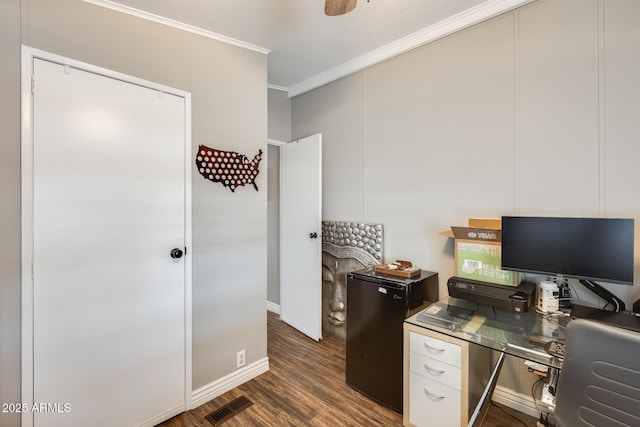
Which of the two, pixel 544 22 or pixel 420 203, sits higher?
pixel 544 22

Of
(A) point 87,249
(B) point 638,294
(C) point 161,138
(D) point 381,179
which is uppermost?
(C) point 161,138

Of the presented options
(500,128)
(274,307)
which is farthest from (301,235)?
(500,128)

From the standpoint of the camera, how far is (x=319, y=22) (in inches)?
82.0

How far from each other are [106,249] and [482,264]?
2.33 m

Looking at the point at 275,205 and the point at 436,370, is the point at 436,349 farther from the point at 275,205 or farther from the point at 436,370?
the point at 275,205

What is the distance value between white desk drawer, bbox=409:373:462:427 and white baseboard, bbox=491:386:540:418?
620 mm

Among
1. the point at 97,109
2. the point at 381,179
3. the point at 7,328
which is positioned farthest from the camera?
the point at 381,179

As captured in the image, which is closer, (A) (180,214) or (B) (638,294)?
(B) (638,294)

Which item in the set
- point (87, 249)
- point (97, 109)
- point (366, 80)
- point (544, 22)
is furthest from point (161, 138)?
point (544, 22)

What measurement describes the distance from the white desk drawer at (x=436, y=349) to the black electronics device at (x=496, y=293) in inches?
12.7

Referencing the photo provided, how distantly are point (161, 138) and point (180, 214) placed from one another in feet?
1.71

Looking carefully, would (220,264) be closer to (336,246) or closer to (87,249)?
(87,249)

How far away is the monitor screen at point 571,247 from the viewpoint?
136cm

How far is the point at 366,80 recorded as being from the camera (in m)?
2.69
